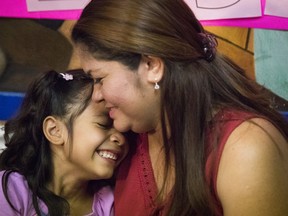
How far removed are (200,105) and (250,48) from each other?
67 centimetres

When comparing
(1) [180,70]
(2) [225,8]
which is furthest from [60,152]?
→ (2) [225,8]

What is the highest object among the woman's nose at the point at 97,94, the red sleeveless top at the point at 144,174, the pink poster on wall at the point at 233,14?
the pink poster on wall at the point at 233,14

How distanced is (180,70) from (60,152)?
1.79 ft

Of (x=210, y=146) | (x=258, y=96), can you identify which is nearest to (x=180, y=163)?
(x=210, y=146)

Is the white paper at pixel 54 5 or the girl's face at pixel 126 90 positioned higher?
the white paper at pixel 54 5

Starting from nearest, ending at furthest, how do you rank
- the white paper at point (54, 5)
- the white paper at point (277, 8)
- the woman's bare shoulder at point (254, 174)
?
the woman's bare shoulder at point (254, 174)
the white paper at point (277, 8)
the white paper at point (54, 5)

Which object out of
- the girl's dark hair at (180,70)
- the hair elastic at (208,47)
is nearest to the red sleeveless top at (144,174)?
the girl's dark hair at (180,70)

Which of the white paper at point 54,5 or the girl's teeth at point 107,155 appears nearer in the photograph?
the girl's teeth at point 107,155

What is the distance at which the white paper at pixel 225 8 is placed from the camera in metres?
1.39

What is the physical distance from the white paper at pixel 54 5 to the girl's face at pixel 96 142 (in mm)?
553

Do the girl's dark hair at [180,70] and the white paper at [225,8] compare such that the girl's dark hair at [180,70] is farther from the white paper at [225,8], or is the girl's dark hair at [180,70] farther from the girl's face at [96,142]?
the white paper at [225,8]

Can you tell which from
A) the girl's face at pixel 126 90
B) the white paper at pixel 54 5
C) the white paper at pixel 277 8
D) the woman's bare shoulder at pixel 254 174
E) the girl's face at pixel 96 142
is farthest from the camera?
the white paper at pixel 54 5

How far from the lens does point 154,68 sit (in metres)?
0.89

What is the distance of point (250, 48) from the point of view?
58.2 inches
